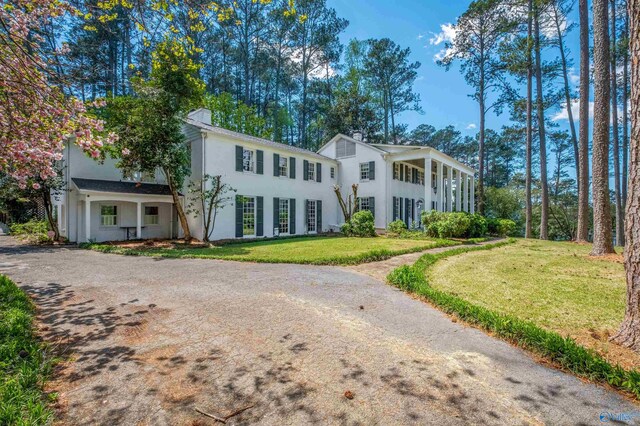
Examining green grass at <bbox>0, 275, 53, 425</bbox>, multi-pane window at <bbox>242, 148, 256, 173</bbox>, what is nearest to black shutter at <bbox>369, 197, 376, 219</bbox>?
multi-pane window at <bbox>242, 148, 256, 173</bbox>

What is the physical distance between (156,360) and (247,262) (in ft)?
19.0

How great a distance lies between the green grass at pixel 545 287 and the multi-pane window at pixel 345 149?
1260 cm

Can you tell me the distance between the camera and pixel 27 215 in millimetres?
19906

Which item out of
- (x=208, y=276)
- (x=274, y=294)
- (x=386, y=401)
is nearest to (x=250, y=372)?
(x=386, y=401)

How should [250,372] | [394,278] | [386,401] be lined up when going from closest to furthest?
[386,401]
[250,372]
[394,278]

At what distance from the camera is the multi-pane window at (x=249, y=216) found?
15152mm

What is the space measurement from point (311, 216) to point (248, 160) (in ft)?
18.4

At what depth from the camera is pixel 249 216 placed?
15.4 m

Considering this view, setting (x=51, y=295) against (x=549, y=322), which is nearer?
(x=549, y=322)

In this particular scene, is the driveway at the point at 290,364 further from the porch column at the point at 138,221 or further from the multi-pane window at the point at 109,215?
the multi-pane window at the point at 109,215

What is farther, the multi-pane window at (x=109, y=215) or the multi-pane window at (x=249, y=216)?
the multi-pane window at (x=249, y=216)

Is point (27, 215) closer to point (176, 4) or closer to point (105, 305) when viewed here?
point (105, 305)

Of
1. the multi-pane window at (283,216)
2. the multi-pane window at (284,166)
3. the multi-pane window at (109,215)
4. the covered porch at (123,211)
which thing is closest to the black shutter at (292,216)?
the multi-pane window at (283,216)

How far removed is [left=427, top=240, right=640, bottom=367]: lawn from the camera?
12.6ft
